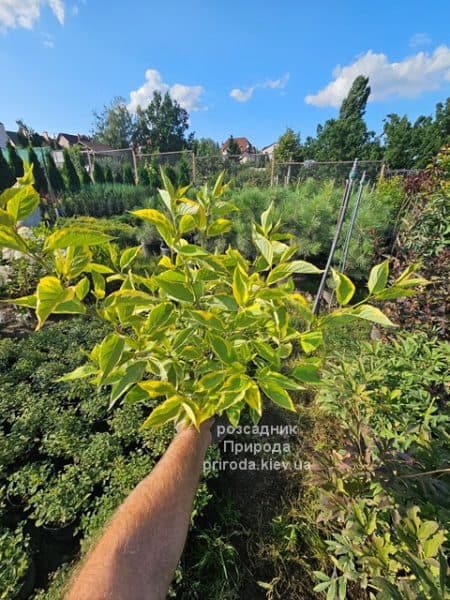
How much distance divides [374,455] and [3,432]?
2.14 metres

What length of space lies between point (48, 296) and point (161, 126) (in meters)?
47.8

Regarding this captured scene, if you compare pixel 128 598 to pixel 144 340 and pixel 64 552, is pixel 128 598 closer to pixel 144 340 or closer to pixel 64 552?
pixel 144 340

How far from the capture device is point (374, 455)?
3.40 ft

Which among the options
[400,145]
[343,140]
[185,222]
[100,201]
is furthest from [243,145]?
[185,222]

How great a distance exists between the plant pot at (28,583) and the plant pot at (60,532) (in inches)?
4.8

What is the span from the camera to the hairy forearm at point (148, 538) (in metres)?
0.61

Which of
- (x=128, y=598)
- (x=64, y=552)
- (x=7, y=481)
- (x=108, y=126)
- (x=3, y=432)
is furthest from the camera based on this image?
(x=108, y=126)

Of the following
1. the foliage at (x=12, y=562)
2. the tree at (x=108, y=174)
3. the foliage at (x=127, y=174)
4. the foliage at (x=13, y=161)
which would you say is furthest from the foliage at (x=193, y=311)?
the foliage at (x=13, y=161)

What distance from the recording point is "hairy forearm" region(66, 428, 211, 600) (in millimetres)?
610

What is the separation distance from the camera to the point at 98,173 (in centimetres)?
1234

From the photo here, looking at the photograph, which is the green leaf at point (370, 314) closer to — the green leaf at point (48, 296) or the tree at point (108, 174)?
the green leaf at point (48, 296)

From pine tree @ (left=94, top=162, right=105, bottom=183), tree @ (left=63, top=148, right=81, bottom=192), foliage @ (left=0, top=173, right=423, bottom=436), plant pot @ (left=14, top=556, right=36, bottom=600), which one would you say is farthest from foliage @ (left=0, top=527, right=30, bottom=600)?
pine tree @ (left=94, top=162, right=105, bottom=183)

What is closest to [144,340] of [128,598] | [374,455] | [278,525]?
[128,598]

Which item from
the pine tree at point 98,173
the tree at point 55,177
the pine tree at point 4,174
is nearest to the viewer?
the pine tree at point 4,174
